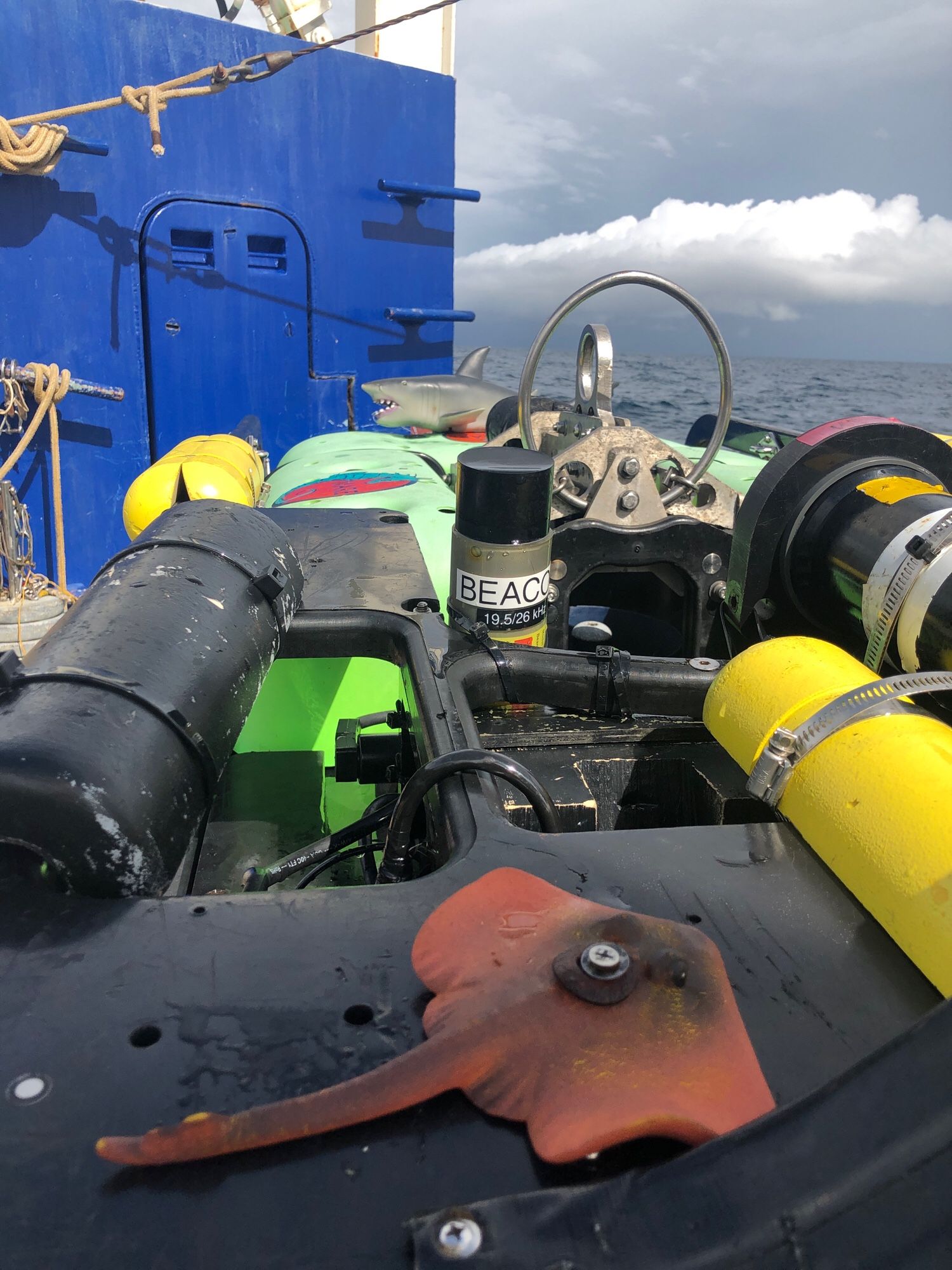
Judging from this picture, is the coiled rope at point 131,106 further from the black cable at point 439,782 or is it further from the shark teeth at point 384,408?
the black cable at point 439,782

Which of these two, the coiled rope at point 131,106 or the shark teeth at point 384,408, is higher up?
the coiled rope at point 131,106

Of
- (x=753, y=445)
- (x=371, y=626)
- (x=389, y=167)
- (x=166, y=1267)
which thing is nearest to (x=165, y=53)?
(x=389, y=167)

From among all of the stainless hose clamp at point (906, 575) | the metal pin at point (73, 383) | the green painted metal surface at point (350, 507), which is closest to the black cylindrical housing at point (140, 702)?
the green painted metal surface at point (350, 507)

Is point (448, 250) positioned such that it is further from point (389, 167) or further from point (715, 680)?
point (715, 680)

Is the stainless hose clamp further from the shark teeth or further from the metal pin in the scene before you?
the shark teeth

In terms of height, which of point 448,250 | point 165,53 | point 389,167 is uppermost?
point 165,53

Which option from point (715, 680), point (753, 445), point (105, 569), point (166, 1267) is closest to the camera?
point (166, 1267)

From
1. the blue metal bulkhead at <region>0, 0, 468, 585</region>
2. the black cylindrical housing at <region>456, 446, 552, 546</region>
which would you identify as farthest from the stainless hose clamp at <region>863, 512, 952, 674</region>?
the blue metal bulkhead at <region>0, 0, 468, 585</region>

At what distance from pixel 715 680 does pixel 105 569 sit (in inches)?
47.2

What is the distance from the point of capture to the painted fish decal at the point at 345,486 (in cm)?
454

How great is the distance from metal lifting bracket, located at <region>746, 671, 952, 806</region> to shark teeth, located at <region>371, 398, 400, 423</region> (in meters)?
5.96

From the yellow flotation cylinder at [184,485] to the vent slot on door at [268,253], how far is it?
2607mm

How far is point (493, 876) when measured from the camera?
113 centimetres

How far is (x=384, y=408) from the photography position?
7238mm
